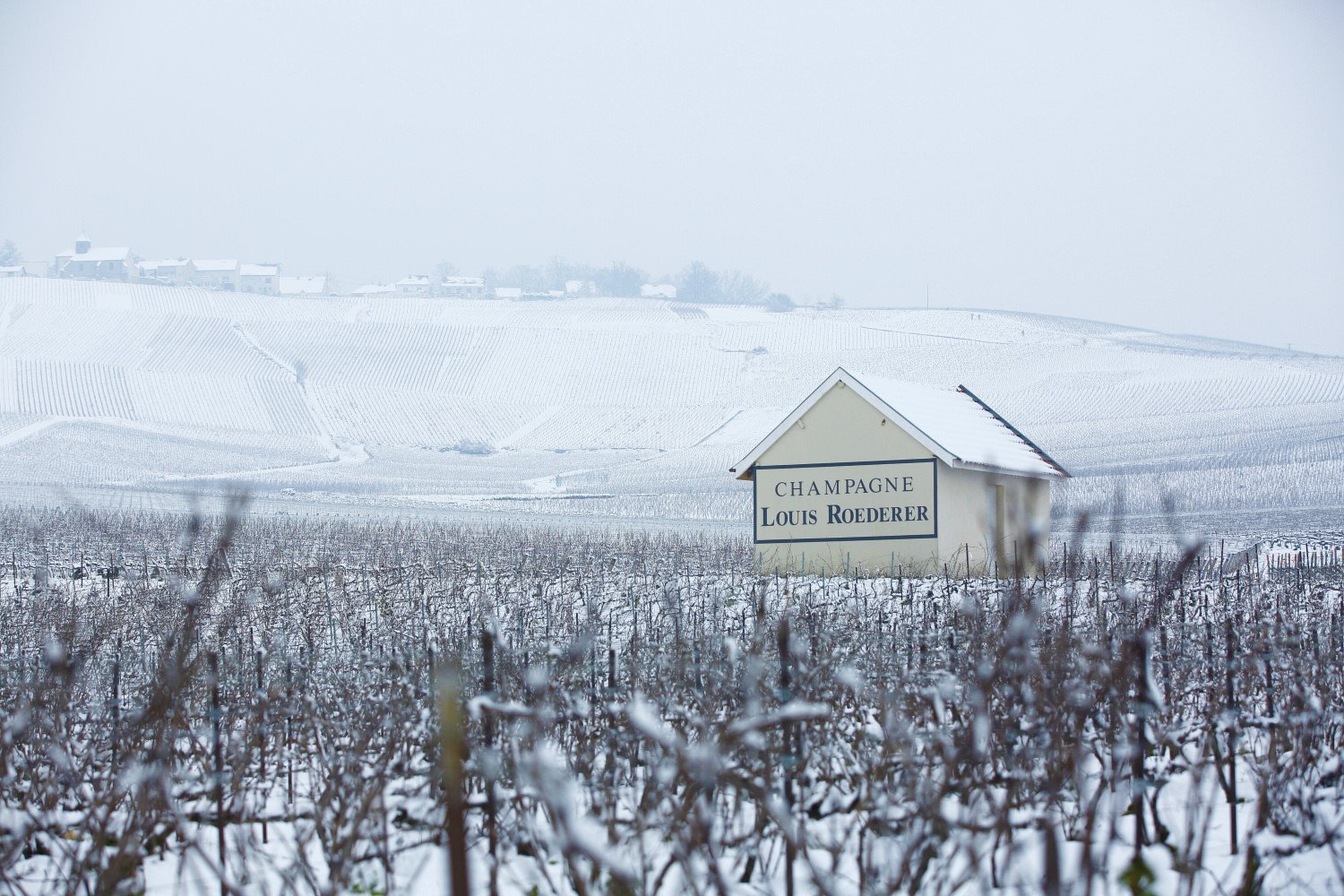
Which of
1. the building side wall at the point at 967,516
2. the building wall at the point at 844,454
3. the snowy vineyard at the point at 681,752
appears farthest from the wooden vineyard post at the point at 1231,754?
the building wall at the point at 844,454

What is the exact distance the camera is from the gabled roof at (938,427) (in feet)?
82.2

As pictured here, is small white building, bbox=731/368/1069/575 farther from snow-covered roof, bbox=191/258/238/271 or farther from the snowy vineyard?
snow-covered roof, bbox=191/258/238/271

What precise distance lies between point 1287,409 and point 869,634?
66514 millimetres

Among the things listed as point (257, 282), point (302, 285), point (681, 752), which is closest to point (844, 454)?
point (681, 752)

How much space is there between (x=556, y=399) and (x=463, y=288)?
326 ft

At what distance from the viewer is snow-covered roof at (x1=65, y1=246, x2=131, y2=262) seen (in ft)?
606

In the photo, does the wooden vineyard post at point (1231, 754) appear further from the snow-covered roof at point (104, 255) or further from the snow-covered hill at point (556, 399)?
the snow-covered roof at point (104, 255)

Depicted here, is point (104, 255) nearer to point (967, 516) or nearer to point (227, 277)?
point (227, 277)

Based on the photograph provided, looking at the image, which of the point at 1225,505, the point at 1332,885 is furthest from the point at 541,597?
the point at 1225,505

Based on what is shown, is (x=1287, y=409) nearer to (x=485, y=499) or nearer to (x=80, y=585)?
(x=485, y=499)

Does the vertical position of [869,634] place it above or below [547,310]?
below

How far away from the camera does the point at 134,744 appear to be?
810 centimetres

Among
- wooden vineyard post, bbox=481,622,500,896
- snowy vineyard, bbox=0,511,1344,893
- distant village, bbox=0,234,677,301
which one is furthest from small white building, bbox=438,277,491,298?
wooden vineyard post, bbox=481,622,500,896

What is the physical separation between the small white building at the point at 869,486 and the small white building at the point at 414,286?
157 metres
